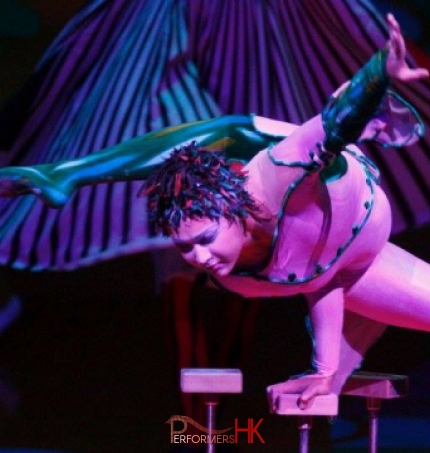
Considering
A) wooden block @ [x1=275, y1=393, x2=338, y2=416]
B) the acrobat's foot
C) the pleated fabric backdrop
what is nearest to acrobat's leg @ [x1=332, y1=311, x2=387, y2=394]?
wooden block @ [x1=275, y1=393, x2=338, y2=416]

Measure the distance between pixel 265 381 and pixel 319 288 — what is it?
21.8 inches

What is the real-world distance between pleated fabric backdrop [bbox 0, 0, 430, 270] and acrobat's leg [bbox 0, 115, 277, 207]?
270mm

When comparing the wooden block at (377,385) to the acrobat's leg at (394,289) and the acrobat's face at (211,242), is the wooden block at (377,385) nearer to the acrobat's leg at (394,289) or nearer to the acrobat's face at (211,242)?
the acrobat's leg at (394,289)

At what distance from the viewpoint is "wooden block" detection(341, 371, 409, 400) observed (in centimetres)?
156

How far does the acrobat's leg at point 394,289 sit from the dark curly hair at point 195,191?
1.00 ft

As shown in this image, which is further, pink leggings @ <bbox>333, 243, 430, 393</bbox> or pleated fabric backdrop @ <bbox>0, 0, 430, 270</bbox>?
pleated fabric backdrop @ <bbox>0, 0, 430, 270</bbox>

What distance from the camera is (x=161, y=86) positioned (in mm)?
2006

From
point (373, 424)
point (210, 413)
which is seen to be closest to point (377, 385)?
point (373, 424)

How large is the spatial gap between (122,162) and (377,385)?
2.07 feet

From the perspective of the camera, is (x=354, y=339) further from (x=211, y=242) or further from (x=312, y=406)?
(x=211, y=242)

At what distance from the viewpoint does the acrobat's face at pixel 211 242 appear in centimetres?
129

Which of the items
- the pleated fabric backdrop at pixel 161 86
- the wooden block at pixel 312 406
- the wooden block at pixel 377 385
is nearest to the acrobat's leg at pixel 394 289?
the wooden block at pixel 377 385

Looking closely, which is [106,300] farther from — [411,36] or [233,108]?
[411,36]

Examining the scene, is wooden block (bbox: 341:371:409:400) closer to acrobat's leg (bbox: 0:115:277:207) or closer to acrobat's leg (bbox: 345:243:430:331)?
acrobat's leg (bbox: 345:243:430:331)
